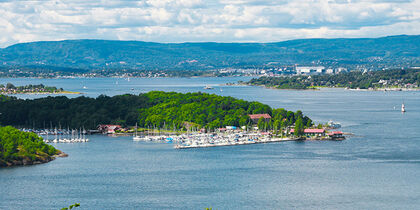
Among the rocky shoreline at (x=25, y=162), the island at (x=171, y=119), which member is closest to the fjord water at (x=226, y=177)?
the rocky shoreline at (x=25, y=162)

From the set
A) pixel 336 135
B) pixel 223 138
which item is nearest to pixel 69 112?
pixel 223 138

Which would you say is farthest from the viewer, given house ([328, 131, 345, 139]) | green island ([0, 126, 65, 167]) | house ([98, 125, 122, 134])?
house ([98, 125, 122, 134])

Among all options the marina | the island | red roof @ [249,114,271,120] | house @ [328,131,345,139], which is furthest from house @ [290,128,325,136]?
red roof @ [249,114,271,120]

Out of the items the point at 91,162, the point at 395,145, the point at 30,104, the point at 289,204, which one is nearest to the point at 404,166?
the point at 395,145

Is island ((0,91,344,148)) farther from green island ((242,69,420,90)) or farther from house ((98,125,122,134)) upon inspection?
green island ((242,69,420,90))

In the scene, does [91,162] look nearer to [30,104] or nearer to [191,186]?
[191,186]
